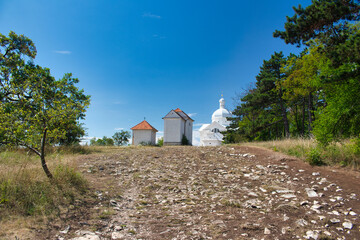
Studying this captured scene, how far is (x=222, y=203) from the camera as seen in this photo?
17.7ft

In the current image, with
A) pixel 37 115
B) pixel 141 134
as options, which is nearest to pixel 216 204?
pixel 37 115

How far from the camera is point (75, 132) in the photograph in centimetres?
2080

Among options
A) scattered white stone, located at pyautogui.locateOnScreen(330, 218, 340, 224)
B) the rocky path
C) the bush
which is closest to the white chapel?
the bush

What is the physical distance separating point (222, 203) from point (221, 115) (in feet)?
167

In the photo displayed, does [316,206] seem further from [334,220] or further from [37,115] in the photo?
[37,115]

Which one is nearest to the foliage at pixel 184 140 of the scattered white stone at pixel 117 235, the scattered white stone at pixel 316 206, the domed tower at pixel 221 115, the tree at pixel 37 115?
the domed tower at pixel 221 115

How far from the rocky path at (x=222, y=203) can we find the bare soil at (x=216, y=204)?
2cm

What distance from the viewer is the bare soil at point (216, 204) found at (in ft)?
13.0

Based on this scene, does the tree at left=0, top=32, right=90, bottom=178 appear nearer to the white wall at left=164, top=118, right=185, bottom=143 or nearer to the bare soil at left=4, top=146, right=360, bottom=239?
the bare soil at left=4, top=146, right=360, bottom=239

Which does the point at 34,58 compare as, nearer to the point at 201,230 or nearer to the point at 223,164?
the point at 223,164

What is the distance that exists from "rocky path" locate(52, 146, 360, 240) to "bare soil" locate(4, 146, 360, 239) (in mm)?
17

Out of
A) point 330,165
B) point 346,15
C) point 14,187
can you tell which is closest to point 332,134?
point 330,165

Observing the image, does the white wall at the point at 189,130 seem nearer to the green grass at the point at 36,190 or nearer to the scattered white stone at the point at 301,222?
the green grass at the point at 36,190

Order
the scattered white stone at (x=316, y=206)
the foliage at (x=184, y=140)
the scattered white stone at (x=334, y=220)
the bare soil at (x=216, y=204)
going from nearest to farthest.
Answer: the bare soil at (x=216, y=204), the scattered white stone at (x=334, y=220), the scattered white stone at (x=316, y=206), the foliage at (x=184, y=140)
